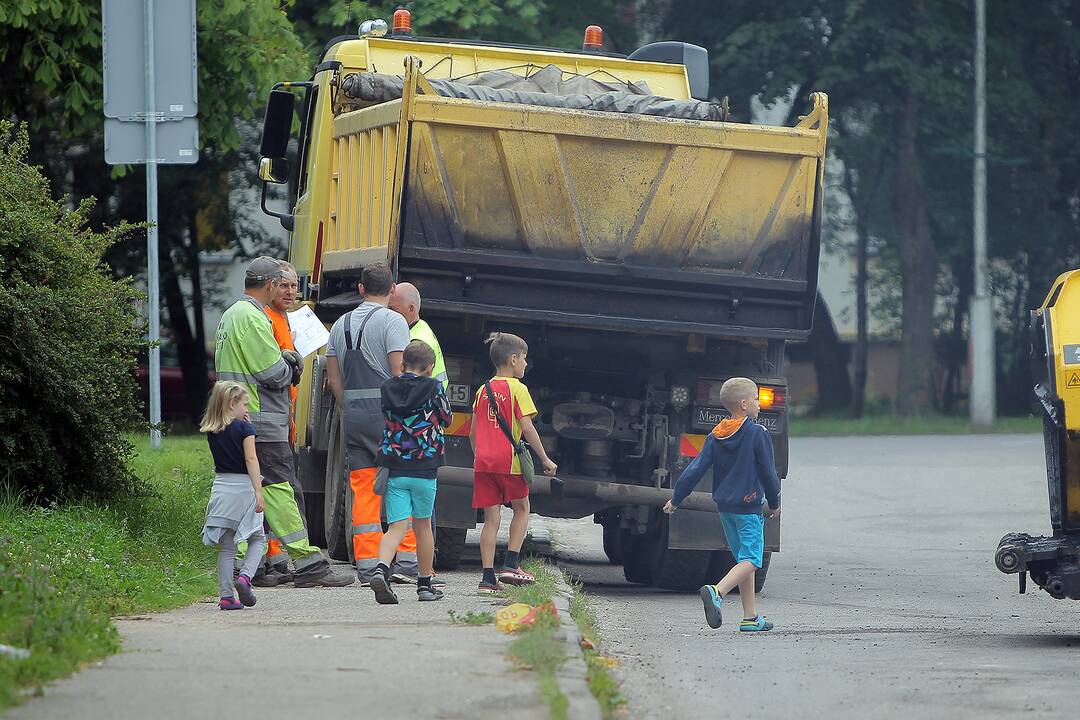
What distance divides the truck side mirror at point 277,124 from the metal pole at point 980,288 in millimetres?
19478

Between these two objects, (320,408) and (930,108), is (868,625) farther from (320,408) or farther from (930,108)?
(930,108)

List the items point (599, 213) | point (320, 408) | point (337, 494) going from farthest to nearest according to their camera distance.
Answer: point (320, 408) < point (337, 494) < point (599, 213)

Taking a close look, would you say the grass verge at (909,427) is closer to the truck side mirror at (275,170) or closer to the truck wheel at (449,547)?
the truck side mirror at (275,170)

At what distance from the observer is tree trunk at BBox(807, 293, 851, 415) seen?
125 feet

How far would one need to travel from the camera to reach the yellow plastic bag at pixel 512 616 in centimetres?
780

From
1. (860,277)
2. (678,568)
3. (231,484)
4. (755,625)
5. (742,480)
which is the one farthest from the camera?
(860,277)

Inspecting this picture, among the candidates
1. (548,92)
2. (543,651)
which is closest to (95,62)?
(548,92)

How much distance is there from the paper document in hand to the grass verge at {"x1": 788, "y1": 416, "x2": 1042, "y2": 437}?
19264mm

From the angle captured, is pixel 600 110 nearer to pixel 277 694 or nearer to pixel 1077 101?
pixel 277 694

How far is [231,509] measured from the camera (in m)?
8.64

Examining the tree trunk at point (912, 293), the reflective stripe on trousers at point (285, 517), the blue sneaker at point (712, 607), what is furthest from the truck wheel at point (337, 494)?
the tree trunk at point (912, 293)

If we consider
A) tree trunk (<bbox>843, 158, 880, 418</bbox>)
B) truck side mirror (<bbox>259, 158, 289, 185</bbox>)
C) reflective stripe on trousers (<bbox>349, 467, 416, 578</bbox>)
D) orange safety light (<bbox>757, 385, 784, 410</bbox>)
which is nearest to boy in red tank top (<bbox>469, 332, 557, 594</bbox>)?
reflective stripe on trousers (<bbox>349, 467, 416, 578</bbox>)

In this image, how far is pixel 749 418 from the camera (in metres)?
9.41

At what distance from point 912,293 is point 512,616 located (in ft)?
86.2
